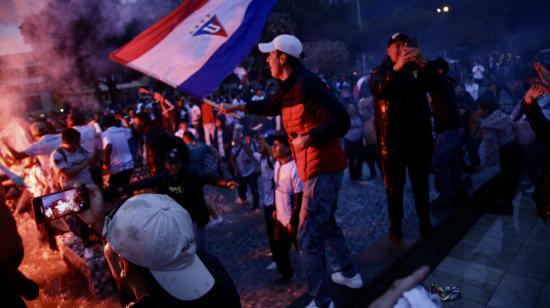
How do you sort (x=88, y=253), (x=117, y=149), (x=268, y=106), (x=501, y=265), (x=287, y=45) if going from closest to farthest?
1. (x=287, y=45)
2. (x=268, y=106)
3. (x=501, y=265)
4. (x=88, y=253)
5. (x=117, y=149)

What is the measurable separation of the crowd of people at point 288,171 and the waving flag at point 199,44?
0.33m

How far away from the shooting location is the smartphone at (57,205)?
83.1 inches

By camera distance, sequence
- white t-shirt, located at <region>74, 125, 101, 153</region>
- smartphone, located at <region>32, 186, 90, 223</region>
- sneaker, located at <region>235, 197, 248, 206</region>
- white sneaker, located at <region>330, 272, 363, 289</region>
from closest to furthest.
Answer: smartphone, located at <region>32, 186, 90, 223</region> → white sneaker, located at <region>330, 272, 363, 289</region> → white t-shirt, located at <region>74, 125, 101, 153</region> → sneaker, located at <region>235, 197, 248, 206</region>

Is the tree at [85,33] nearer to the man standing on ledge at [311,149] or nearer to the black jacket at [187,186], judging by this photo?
the black jacket at [187,186]

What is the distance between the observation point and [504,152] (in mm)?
5426

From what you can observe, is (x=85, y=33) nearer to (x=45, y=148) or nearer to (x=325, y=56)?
(x=325, y=56)

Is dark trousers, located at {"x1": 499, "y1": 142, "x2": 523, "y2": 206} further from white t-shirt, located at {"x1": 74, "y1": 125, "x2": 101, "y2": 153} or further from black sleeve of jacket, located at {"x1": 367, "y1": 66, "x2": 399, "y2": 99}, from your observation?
white t-shirt, located at {"x1": 74, "y1": 125, "x2": 101, "y2": 153}

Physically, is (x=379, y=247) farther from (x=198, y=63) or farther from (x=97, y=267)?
(x=97, y=267)

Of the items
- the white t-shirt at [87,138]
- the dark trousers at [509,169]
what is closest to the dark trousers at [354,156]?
the dark trousers at [509,169]

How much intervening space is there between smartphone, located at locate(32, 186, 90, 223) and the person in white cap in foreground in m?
0.74

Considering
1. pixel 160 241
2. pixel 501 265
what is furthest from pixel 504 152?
pixel 160 241

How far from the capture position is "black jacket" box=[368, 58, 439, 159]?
151 inches

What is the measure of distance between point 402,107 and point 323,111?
139 cm

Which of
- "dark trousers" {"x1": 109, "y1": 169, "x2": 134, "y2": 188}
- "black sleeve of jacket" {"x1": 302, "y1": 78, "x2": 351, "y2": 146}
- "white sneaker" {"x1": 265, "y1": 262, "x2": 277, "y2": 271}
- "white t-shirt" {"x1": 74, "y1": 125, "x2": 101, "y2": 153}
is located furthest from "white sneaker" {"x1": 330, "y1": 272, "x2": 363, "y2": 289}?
"white t-shirt" {"x1": 74, "y1": 125, "x2": 101, "y2": 153}
